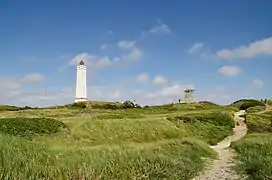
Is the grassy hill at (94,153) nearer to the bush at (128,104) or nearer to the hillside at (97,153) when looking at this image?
the hillside at (97,153)

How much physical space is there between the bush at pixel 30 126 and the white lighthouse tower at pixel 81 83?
27181mm

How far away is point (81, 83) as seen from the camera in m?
50.0

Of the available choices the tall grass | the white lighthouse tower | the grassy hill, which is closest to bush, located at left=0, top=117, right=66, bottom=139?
the grassy hill

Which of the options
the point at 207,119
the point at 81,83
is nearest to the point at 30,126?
the point at 207,119

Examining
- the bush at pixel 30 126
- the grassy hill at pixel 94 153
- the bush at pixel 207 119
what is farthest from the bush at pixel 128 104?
the bush at pixel 30 126

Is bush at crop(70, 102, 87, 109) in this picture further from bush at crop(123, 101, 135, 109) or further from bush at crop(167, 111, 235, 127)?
bush at crop(167, 111, 235, 127)

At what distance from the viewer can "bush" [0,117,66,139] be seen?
20656mm

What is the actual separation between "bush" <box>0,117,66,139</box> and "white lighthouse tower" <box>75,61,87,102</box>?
27.2 metres

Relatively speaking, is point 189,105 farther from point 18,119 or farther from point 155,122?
point 18,119

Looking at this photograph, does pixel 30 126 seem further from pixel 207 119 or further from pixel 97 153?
pixel 207 119

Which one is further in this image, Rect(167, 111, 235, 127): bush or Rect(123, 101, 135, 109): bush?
Rect(123, 101, 135, 109): bush

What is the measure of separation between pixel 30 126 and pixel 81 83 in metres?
28.6

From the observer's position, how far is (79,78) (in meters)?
50.0

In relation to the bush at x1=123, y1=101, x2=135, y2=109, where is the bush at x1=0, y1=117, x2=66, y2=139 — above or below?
below
